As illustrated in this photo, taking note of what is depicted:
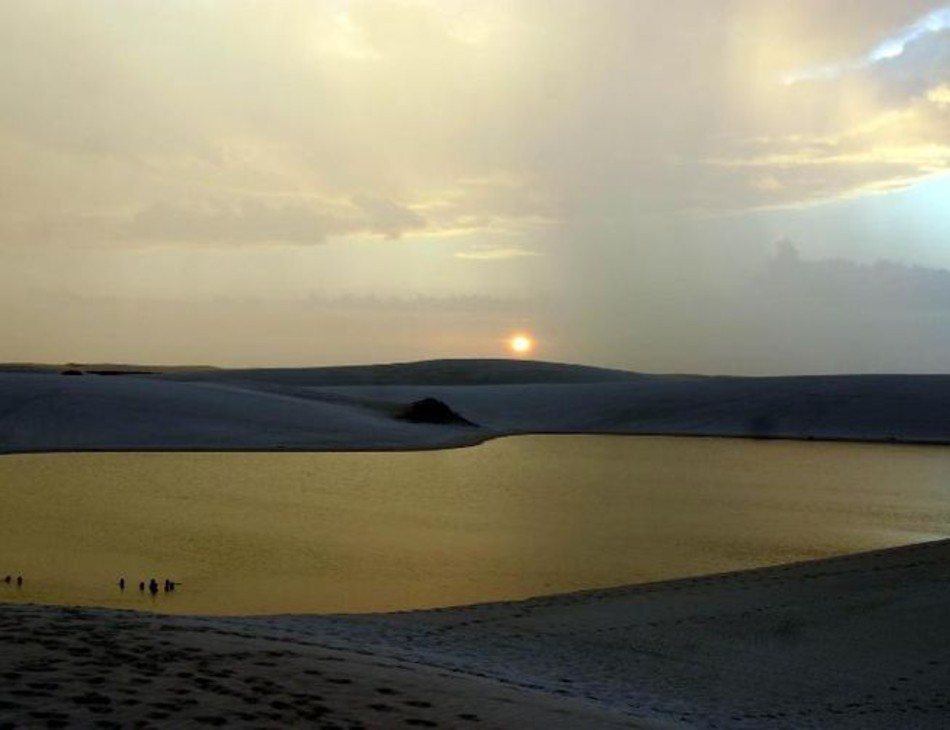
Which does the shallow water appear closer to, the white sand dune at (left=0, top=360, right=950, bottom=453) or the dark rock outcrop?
the white sand dune at (left=0, top=360, right=950, bottom=453)

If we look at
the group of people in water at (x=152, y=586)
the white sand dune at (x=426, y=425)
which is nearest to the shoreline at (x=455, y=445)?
the white sand dune at (x=426, y=425)

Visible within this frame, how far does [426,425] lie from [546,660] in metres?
32.2

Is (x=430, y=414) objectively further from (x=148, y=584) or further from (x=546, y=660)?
(x=546, y=660)

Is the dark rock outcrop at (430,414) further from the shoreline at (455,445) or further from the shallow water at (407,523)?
the shallow water at (407,523)

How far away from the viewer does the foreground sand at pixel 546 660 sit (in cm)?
531

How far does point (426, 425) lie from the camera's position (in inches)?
1606

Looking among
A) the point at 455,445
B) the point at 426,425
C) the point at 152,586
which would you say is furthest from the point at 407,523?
the point at 426,425

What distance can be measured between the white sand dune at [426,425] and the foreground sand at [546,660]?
22341mm

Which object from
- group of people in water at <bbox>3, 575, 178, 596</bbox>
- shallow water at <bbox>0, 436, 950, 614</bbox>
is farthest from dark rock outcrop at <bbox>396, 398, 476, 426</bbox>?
group of people in water at <bbox>3, 575, 178, 596</bbox>

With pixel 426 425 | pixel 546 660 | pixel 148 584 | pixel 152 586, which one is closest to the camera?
pixel 546 660

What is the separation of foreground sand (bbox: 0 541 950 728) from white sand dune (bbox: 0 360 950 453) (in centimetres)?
2234

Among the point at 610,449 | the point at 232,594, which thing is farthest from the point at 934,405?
the point at 232,594

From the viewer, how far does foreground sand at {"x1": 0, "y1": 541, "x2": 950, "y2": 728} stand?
5.31 m

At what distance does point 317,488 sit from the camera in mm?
21703
